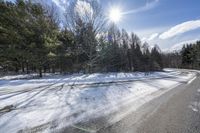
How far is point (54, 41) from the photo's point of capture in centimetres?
2306

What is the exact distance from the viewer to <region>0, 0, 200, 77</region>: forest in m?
21.3

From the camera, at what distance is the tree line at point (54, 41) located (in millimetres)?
21281

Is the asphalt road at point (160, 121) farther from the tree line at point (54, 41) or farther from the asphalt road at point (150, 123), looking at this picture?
the tree line at point (54, 41)

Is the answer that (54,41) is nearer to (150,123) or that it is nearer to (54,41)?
(54,41)

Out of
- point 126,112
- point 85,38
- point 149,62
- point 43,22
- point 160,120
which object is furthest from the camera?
point 149,62

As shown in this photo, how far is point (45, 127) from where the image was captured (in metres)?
5.30

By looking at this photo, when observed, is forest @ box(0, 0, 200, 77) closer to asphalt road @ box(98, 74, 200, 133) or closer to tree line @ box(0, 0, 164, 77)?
tree line @ box(0, 0, 164, 77)

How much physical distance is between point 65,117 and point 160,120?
291cm

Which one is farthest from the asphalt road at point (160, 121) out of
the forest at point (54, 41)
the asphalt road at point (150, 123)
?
the forest at point (54, 41)

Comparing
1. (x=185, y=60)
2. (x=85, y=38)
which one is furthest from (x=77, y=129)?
(x=185, y=60)

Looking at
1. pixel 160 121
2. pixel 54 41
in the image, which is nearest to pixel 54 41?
pixel 54 41

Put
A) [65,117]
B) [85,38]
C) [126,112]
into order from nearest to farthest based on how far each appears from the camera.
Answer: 1. [65,117]
2. [126,112]
3. [85,38]

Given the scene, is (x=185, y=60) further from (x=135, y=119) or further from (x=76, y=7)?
(x=135, y=119)

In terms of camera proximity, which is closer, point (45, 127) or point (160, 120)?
point (45, 127)
